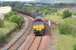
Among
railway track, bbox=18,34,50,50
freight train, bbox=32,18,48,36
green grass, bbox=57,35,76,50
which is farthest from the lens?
freight train, bbox=32,18,48,36

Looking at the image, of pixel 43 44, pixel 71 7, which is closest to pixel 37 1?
pixel 71 7

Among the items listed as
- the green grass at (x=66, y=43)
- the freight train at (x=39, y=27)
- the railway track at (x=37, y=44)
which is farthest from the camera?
the freight train at (x=39, y=27)

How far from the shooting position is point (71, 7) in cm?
4216

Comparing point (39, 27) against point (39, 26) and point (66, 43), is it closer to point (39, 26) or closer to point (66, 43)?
point (39, 26)

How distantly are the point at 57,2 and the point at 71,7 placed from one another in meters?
2.36

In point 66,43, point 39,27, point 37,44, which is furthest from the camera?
point 39,27

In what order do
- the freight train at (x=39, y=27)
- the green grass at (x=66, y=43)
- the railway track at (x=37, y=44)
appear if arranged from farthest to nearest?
the freight train at (x=39, y=27) < the railway track at (x=37, y=44) < the green grass at (x=66, y=43)

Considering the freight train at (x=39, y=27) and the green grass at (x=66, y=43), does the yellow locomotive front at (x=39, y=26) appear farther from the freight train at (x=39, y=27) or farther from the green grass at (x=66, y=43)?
the green grass at (x=66, y=43)

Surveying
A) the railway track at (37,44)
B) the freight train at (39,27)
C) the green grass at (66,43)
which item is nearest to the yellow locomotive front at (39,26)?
the freight train at (39,27)

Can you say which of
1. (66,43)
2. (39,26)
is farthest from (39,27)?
(66,43)

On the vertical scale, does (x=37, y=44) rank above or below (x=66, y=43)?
below

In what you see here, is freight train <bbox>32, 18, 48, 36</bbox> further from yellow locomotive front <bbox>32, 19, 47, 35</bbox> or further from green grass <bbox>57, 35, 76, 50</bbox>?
green grass <bbox>57, 35, 76, 50</bbox>

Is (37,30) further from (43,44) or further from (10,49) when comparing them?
(10,49)

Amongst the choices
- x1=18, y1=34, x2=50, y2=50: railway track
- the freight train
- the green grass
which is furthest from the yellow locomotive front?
the green grass
